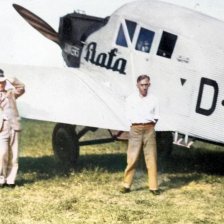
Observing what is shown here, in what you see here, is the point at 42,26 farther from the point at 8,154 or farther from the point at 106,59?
the point at 8,154

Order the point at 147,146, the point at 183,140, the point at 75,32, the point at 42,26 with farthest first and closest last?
1. the point at 42,26
2. the point at 75,32
3. the point at 183,140
4. the point at 147,146

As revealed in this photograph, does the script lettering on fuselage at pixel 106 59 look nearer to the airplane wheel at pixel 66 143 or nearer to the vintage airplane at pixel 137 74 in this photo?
the vintage airplane at pixel 137 74

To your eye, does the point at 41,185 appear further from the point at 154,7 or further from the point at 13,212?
the point at 154,7

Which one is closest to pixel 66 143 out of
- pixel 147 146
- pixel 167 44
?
pixel 147 146

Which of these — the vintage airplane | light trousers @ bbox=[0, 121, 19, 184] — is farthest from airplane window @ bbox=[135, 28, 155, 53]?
light trousers @ bbox=[0, 121, 19, 184]

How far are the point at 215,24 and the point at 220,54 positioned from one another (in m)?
0.86

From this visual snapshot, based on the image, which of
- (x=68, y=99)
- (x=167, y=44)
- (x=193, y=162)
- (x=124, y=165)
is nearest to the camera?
(x=167, y=44)

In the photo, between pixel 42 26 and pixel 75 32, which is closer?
pixel 75 32

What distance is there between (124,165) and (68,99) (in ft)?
7.57

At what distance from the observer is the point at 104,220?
5.94 m

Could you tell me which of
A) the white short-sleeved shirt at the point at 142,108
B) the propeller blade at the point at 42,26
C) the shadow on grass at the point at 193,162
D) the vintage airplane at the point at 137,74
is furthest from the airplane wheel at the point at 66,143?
the propeller blade at the point at 42,26

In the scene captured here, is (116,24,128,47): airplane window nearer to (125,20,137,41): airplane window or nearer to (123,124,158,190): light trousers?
(125,20,137,41): airplane window

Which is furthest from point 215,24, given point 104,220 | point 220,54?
point 104,220

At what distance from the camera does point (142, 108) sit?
7188mm
